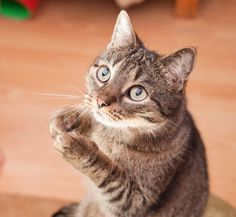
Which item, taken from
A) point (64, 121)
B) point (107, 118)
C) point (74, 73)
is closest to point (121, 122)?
point (107, 118)

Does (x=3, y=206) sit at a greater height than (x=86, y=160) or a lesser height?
lesser

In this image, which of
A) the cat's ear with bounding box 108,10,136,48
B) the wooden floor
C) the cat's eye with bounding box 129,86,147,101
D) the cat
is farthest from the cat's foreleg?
the wooden floor

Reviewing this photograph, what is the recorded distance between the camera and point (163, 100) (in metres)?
1.33

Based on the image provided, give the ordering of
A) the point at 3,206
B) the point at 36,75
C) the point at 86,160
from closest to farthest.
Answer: the point at 86,160 < the point at 3,206 < the point at 36,75

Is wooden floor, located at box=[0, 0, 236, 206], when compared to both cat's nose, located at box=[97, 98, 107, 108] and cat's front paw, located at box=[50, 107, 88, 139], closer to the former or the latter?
cat's front paw, located at box=[50, 107, 88, 139]

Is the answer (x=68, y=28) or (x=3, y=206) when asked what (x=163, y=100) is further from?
(x=68, y=28)

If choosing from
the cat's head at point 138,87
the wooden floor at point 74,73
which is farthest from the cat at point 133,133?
the wooden floor at point 74,73

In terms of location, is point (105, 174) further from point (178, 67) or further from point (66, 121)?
point (178, 67)

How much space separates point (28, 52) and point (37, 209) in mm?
850

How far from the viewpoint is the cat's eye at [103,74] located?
1349 millimetres

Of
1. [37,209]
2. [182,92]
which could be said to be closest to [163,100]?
[182,92]

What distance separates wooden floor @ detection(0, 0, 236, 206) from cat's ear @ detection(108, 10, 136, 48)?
0.68 meters

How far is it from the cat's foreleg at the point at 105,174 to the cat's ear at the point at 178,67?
24cm

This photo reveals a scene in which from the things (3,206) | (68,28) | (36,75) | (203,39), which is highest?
(203,39)
